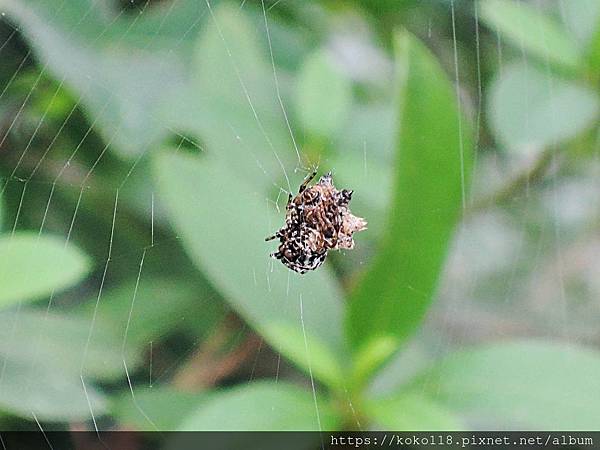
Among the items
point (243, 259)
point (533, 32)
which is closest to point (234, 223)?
point (243, 259)

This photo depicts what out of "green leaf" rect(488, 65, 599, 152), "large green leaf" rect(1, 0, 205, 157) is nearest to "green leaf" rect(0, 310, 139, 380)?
"large green leaf" rect(1, 0, 205, 157)

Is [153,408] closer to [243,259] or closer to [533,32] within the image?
[243,259]

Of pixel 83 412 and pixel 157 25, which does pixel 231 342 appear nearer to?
pixel 83 412

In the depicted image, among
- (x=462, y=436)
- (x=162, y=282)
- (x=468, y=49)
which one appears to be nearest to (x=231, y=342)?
(x=162, y=282)

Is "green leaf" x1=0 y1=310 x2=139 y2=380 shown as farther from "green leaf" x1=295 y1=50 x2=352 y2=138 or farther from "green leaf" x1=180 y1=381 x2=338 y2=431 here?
"green leaf" x1=295 y1=50 x2=352 y2=138

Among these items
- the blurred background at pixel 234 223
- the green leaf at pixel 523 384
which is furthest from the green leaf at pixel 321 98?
the green leaf at pixel 523 384
